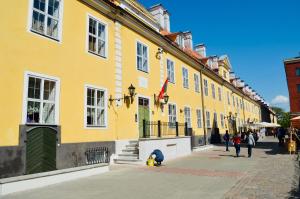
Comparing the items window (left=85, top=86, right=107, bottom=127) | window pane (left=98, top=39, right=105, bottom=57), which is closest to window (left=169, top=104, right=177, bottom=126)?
window (left=85, top=86, right=107, bottom=127)

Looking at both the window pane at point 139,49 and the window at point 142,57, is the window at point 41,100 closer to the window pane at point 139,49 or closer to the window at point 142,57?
the window at point 142,57

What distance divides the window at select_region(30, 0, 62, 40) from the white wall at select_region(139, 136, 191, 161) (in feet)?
21.4

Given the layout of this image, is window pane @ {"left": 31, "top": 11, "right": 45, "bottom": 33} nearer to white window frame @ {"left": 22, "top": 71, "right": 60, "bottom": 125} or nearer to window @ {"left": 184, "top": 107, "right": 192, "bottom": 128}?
white window frame @ {"left": 22, "top": 71, "right": 60, "bottom": 125}

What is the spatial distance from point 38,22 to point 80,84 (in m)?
3.08

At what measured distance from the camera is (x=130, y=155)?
14.1 meters

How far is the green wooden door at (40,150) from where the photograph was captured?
9.66 metres

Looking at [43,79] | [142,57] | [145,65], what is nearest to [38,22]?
[43,79]

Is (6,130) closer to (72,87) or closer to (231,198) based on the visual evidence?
(72,87)

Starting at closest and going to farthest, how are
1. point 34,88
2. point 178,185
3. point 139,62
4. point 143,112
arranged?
point 178,185, point 34,88, point 143,112, point 139,62

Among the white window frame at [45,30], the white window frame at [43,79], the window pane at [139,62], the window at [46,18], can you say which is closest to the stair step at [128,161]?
the white window frame at [43,79]

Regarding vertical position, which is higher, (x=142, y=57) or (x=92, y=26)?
(x=92, y=26)

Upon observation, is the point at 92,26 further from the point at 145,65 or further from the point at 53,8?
the point at 145,65

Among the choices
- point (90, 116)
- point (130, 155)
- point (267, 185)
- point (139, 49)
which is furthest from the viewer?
point (139, 49)

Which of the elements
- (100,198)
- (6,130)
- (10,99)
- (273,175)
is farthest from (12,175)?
(273,175)
